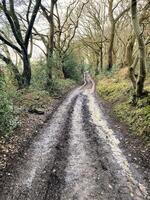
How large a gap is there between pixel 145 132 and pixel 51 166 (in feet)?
13.0

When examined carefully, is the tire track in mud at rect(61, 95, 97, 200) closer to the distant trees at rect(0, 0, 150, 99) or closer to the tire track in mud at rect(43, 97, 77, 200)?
the tire track in mud at rect(43, 97, 77, 200)

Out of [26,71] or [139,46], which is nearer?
[139,46]

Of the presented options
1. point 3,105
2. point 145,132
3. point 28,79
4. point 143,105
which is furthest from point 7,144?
point 28,79

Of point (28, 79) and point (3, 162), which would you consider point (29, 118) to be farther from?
→ point (28, 79)

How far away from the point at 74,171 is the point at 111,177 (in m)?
0.96

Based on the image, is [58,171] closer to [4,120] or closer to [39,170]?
[39,170]

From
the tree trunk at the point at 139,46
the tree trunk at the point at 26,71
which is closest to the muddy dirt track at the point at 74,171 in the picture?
the tree trunk at the point at 139,46

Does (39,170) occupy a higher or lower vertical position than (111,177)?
higher

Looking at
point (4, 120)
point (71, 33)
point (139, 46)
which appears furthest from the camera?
point (71, 33)

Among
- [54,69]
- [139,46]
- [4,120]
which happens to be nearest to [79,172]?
[4,120]

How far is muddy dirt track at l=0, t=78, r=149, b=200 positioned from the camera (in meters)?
5.34

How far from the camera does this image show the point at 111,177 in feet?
19.7

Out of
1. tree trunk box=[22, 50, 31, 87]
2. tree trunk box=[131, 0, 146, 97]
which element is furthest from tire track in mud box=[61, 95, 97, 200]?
tree trunk box=[22, 50, 31, 87]

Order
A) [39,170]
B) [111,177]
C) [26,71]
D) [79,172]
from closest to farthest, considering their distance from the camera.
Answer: [111,177] → [79,172] → [39,170] → [26,71]
